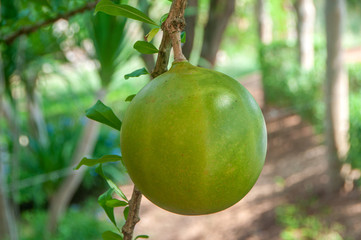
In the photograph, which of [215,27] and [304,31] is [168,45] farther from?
[304,31]

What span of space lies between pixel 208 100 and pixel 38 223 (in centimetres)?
280

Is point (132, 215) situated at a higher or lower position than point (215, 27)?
higher

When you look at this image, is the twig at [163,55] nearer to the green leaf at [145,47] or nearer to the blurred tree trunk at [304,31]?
the green leaf at [145,47]

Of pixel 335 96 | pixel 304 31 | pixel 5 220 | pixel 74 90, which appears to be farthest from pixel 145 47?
pixel 304 31

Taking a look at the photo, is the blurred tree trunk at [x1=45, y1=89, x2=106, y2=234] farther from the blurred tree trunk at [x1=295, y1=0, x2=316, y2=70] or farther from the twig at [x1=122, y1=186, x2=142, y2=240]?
the blurred tree trunk at [x1=295, y1=0, x2=316, y2=70]

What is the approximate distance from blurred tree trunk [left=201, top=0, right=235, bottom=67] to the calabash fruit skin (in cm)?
158

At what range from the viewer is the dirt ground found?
3040 mm

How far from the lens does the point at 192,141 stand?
26 centimetres

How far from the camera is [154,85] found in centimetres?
28

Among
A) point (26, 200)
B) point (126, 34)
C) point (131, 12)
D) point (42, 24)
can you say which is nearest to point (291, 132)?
point (26, 200)

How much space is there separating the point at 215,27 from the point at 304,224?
1.77 metres

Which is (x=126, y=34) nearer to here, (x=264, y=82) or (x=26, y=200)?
(x=26, y=200)

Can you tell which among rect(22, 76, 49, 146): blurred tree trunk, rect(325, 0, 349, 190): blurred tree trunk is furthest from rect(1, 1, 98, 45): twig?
rect(325, 0, 349, 190): blurred tree trunk

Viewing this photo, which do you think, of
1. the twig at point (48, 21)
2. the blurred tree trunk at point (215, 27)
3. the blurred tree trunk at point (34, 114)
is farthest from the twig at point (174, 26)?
the blurred tree trunk at point (34, 114)
